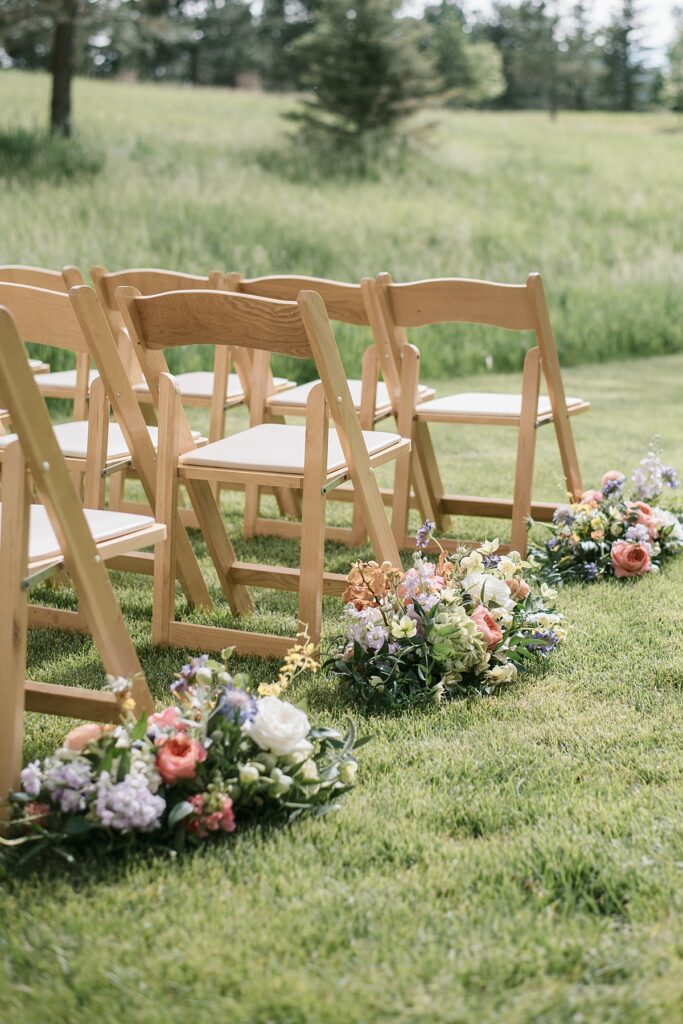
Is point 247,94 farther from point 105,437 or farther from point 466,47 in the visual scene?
point 105,437

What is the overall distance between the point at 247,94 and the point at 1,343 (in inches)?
846

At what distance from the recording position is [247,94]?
22.4 m

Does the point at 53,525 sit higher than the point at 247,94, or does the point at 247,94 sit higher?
the point at 247,94

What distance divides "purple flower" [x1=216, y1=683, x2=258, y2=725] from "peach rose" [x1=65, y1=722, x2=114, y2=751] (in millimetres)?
233

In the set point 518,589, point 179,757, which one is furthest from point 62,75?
point 179,757

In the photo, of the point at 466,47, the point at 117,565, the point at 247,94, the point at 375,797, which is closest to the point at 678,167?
the point at 247,94

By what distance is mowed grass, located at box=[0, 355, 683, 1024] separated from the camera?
1837 millimetres

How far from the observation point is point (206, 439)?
383 centimetres

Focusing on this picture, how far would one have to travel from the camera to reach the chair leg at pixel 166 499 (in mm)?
3367

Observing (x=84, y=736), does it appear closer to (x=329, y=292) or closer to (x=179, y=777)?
(x=179, y=777)

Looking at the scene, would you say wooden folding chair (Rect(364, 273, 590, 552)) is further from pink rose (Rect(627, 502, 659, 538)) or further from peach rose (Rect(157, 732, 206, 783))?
peach rose (Rect(157, 732, 206, 783))

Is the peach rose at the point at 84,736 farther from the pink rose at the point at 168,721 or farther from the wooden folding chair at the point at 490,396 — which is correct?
the wooden folding chair at the point at 490,396

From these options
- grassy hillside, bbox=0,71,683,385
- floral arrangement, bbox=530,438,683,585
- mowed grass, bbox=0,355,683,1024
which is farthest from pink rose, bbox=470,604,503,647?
grassy hillside, bbox=0,71,683,385

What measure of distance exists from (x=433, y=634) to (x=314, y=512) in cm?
51
